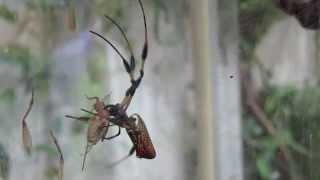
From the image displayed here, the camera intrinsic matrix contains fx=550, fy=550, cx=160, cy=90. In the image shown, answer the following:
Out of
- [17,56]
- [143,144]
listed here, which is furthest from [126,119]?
→ [17,56]

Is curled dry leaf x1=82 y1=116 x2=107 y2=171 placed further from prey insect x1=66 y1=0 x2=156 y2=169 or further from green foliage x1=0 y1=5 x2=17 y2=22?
green foliage x1=0 y1=5 x2=17 y2=22

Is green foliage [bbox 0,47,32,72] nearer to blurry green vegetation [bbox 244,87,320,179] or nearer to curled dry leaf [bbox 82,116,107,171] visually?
curled dry leaf [bbox 82,116,107,171]

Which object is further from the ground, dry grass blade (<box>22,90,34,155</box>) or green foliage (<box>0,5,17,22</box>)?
green foliage (<box>0,5,17,22</box>)

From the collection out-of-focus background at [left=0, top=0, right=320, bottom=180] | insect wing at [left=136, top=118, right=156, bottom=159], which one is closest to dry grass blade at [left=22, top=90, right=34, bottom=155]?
out-of-focus background at [left=0, top=0, right=320, bottom=180]

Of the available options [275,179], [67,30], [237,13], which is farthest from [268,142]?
[67,30]

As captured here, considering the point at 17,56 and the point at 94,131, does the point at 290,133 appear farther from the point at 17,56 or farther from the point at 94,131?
the point at 17,56

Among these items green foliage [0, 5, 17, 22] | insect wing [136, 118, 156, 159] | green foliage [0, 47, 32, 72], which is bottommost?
insect wing [136, 118, 156, 159]

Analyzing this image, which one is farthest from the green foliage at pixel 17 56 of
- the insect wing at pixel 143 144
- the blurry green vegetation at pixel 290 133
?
the blurry green vegetation at pixel 290 133
